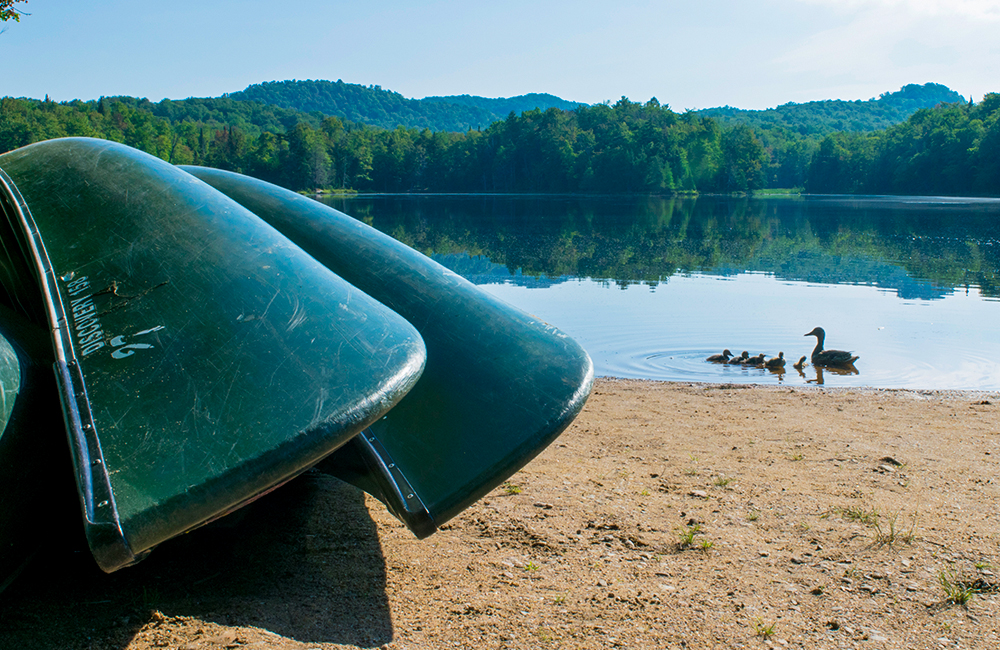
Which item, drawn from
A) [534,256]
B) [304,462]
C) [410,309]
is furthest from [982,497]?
[534,256]

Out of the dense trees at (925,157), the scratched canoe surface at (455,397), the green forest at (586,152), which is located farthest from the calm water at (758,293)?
the green forest at (586,152)

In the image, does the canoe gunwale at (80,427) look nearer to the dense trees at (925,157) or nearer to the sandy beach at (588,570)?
the sandy beach at (588,570)

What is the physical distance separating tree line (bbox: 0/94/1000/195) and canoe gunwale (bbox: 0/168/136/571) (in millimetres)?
83042

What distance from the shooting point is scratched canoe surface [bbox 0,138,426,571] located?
2312 millimetres

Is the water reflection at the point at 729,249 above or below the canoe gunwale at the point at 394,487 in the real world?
below

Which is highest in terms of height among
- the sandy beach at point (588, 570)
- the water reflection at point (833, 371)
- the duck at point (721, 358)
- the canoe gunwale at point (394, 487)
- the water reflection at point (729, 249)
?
the canoe gunwale at point (394, 487)

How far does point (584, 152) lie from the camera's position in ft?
329

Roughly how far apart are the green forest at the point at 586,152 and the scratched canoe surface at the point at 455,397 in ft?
267

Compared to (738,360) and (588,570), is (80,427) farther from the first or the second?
(738,360)

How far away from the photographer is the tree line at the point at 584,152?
80.0 m

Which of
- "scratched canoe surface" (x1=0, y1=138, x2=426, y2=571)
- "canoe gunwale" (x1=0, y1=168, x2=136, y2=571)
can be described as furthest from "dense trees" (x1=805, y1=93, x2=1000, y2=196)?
"canoe gunwale" (x1=0, y1=168, x2=136, y2=571)

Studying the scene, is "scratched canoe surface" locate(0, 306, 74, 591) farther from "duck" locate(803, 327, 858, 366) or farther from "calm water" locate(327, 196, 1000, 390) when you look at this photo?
"duck" locate(803, 327, 858, 366)

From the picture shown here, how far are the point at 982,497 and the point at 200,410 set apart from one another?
165 inches

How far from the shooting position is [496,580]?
10.7 feet
